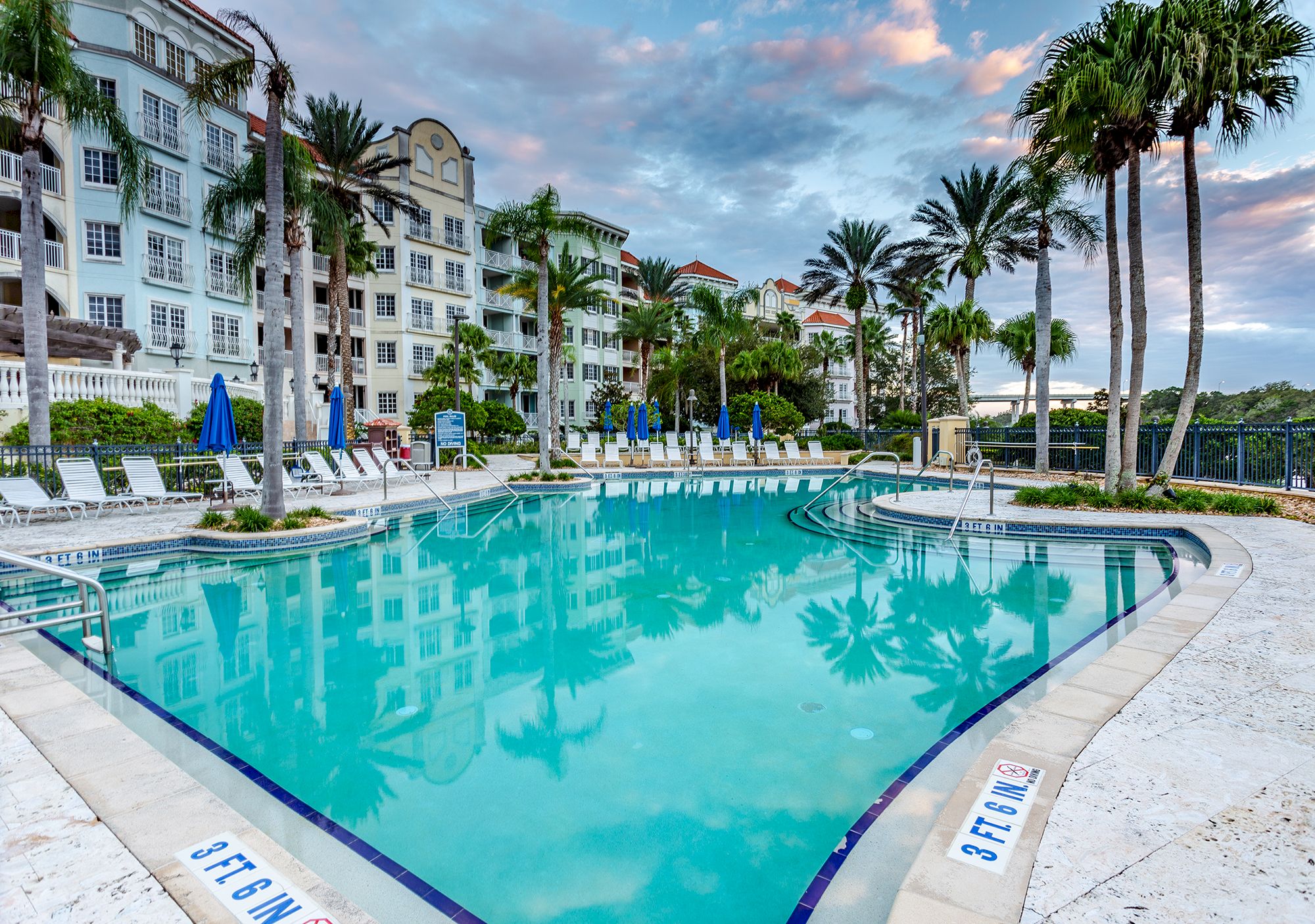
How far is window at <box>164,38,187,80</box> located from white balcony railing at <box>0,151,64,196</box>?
5.99 meters

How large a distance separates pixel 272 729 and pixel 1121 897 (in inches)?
177

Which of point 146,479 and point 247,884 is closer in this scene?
point 247,884

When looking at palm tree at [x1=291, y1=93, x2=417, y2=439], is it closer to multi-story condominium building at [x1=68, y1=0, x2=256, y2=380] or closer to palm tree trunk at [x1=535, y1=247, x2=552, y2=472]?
multi-story condominium building at [x1=68, y1=0, x2=256, y2=380]

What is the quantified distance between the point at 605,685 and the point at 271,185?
10.7 meters

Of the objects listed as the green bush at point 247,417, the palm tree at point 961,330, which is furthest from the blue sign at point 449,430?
the palm tree at point 961,330

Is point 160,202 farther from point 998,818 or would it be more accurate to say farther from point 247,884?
point 998,818

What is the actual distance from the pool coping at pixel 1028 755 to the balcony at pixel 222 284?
30106mm

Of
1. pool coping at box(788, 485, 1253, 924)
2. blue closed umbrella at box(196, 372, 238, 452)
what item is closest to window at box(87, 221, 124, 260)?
blue closed umbrella at box(196, 372, 238, 452)

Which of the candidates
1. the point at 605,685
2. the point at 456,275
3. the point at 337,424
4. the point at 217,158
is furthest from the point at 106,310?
the point at 605,685

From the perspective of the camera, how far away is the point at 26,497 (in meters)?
11.1

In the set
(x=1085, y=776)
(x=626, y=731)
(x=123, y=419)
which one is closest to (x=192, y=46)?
(x=123, y=419)

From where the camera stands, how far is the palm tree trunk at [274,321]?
35.7ft

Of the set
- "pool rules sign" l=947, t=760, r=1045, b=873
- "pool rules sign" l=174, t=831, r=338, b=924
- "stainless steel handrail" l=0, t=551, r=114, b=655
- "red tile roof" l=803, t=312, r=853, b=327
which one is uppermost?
"red tile roof" l=803, t=312, r=853, b=327

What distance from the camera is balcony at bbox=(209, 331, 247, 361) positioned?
2650 cm
